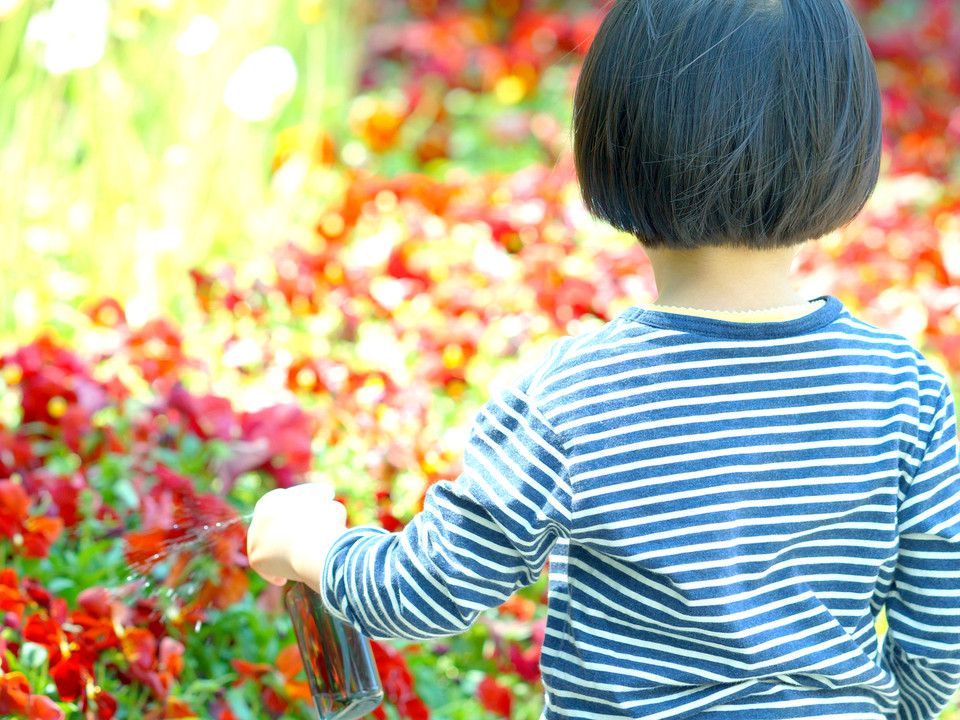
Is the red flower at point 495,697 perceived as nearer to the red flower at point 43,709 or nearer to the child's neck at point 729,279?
the red flower at point 43,709

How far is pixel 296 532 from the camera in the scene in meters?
0.92

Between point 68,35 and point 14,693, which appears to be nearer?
point 14,693

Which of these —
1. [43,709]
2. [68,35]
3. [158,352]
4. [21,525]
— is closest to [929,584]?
[43,709]

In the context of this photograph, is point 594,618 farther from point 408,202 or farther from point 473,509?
point 408,202

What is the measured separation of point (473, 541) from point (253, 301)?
1546mm

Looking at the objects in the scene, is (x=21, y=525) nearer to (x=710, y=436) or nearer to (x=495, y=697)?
(x=495, y=697)

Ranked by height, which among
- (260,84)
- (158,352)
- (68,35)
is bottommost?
(158,352)

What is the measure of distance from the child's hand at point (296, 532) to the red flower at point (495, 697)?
464 millimetres

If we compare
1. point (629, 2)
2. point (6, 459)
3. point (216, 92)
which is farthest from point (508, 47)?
point (629, 2)

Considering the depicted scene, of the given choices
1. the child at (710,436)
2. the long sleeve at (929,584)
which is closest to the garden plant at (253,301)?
the child at (710,436)

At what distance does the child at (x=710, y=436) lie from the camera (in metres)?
0.80

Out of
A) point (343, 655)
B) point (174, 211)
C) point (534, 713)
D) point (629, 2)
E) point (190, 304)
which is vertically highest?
point (629, 2)

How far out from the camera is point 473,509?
821 millimetres

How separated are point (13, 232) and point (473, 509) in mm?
1688
